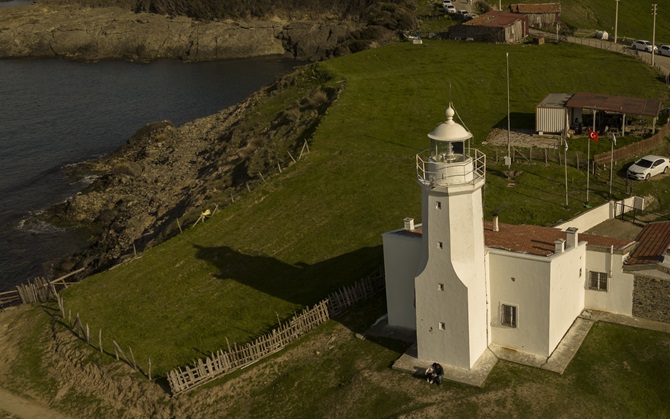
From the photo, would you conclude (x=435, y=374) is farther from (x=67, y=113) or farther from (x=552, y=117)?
(x=67, y=113)

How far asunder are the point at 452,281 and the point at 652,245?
10551mm

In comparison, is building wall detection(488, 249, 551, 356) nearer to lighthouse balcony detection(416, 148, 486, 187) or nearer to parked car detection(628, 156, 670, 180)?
lighthouse balcony detection(416, 148, 486, 187)

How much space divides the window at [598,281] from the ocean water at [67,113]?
40.3 m

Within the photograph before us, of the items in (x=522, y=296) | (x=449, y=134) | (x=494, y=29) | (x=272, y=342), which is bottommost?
(x=272, y=342)

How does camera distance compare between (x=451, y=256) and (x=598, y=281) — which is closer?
(x=451, y=256)

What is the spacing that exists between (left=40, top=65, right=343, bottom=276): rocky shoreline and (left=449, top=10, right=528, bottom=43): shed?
21.9 meters

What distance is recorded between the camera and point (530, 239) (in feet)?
108

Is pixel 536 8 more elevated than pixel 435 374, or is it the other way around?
pixel 536 8

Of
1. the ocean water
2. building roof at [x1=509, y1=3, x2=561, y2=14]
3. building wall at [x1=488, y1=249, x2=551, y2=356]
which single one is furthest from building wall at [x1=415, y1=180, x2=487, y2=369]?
building roof at [x1=509, y1=3, x2=561, y2=14]

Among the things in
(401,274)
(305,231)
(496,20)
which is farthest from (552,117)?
(496,20)

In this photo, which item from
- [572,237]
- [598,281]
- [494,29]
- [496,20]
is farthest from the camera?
[496,20]

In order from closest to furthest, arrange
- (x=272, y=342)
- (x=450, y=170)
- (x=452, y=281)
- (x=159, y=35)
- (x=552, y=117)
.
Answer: (x=450, y=170) < (x=452, y=281) < (x=272, y=342) < (x=552, y=117) < (x=159, y=35)

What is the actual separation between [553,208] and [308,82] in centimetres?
3746

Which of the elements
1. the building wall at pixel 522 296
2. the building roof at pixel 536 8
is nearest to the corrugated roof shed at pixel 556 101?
the building wall at pixel 522 296
